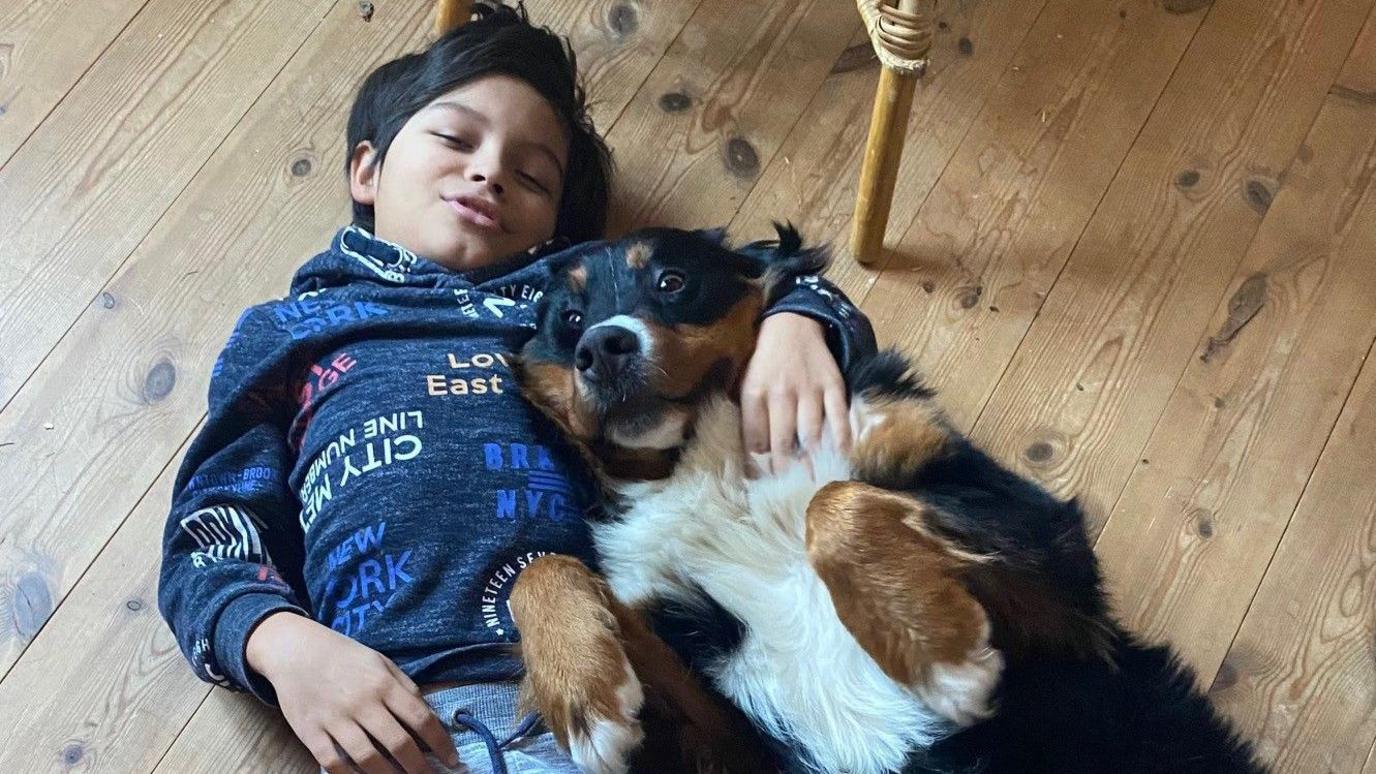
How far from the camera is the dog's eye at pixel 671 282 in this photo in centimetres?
175

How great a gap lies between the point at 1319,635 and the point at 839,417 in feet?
3.14

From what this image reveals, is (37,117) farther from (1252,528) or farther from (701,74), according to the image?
(1252,528)

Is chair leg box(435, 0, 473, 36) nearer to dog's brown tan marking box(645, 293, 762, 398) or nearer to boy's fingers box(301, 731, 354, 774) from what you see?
dog's brown tan marking box(645, 293, 762, 398)

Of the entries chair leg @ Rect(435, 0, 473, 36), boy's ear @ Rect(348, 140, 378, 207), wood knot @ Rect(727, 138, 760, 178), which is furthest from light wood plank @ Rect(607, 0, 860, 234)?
boy's ear @ Rect(348, 140, 378, 207)

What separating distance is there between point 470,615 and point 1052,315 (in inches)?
48.7

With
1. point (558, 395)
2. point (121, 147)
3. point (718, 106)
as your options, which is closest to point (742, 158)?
point (718, 106)

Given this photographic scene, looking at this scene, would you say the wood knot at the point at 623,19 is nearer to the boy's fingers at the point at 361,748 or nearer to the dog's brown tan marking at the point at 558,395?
the dog's brown tan marking at the point at 558,395

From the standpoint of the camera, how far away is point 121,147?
2449 millimetres

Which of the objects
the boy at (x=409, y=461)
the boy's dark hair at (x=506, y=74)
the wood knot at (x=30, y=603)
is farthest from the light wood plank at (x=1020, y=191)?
the wood knot at (x=30, y=603)

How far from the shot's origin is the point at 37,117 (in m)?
2.47

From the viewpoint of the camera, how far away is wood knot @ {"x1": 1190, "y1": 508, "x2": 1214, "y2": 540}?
210 centimetres

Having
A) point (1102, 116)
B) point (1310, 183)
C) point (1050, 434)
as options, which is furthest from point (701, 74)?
point (1310, 183)

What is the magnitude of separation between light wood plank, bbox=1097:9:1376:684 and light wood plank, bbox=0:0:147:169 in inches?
87.5

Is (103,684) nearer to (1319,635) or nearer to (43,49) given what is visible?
(43,49)
